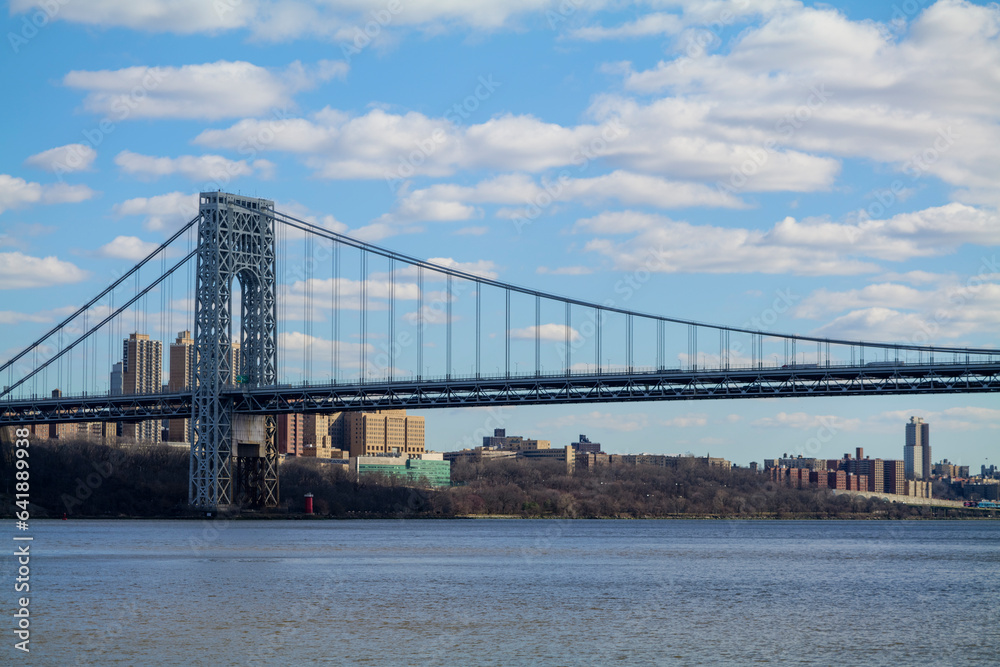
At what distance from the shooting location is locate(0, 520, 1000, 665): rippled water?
→ 72.8 feet

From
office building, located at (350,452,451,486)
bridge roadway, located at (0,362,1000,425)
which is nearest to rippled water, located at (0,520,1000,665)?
bridge roadway, located at (0,362,1000,425)

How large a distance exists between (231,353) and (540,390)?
1871 cm

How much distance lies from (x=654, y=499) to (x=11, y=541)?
324ft

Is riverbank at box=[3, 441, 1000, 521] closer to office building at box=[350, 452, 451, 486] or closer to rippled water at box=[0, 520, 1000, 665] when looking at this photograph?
office building at box=[350, 452, 451, 486]

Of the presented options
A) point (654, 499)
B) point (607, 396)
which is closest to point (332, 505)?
point (607, 396)

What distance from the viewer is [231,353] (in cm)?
7531

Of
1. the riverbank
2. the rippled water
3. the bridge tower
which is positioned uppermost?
the bridge tower

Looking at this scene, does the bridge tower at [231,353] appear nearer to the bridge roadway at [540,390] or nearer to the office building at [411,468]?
the bridge roadway at [540,390]

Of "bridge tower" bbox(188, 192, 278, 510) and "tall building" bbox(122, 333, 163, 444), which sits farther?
"tall building" bbox(122, 333, 163, 444)

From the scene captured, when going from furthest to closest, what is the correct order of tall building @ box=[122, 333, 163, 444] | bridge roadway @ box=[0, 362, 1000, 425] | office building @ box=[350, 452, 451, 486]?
tall building @ box=[122, 333, 163, 444] < office building @ box=[350, 452, 451, 486] < bridge roadway @ box=[0, 362, 1000, 425]

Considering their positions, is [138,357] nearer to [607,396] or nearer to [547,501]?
[547,501]

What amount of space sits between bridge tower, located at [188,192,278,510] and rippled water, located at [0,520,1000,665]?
19.8 m

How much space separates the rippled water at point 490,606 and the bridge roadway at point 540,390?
13.9m

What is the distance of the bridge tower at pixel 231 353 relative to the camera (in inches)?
2918
